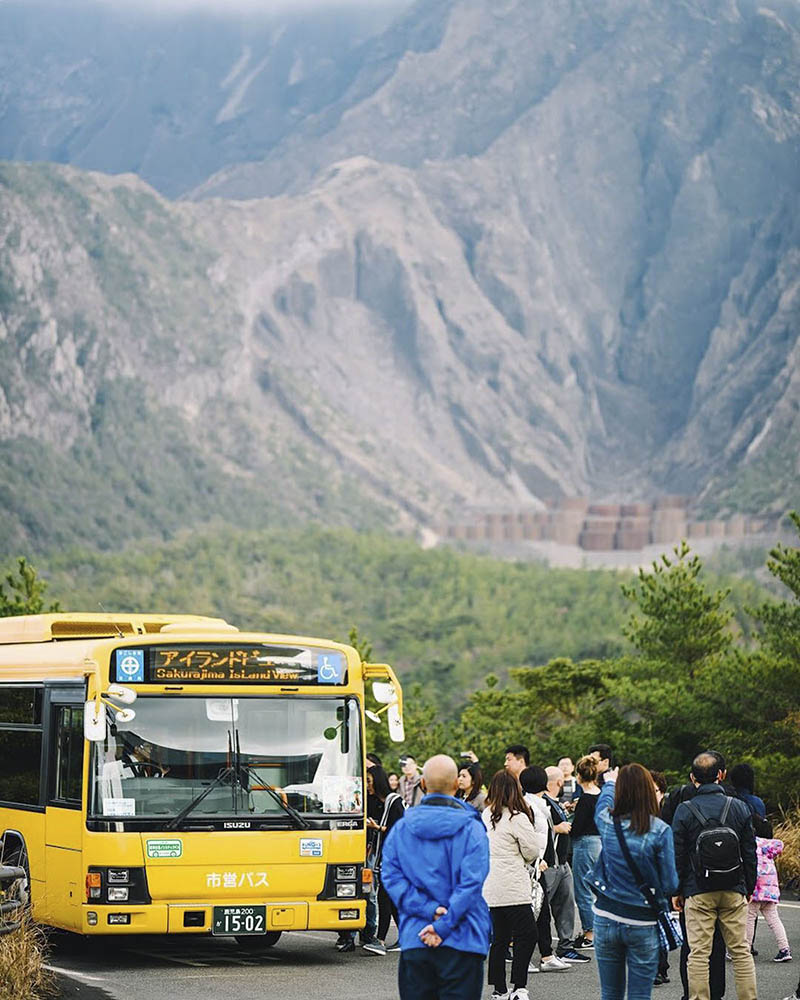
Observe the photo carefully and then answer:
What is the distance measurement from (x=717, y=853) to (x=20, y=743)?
6404 mm

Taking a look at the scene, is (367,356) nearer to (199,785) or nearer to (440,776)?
(199,785)

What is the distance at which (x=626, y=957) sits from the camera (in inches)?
349

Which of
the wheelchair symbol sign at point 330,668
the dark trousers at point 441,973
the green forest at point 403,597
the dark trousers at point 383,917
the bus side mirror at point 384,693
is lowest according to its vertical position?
the dark trousers at point 383,917

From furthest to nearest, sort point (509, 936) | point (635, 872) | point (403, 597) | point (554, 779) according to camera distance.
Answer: point (403, 597) → point (554, 779) → point (509, 936) → point (635, 872)

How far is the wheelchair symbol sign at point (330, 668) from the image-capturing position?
13.4 meters

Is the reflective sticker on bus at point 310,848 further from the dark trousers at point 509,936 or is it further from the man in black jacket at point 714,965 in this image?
the man in black jacket at point 714,965

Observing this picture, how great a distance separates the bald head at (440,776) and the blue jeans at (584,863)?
4786 millimetres

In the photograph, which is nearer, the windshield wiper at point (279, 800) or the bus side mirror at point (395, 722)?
the bus side mirror at point (395, 722)

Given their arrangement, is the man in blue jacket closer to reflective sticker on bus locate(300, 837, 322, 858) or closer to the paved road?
the paved road

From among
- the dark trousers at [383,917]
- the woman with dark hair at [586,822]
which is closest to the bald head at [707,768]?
the woman with dark hair at [586,822]

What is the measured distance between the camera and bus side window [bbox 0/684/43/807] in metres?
13.7

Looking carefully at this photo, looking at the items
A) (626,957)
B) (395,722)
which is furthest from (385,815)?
(626,957)

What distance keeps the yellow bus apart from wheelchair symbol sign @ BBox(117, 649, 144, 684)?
0.01 m

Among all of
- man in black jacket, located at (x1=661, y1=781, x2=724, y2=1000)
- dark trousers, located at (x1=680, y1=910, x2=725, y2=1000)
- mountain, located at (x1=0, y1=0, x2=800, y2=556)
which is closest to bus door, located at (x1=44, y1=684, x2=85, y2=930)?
man in black jacket, located at (x1=661, y1=781, x2=724, y2=1000)
